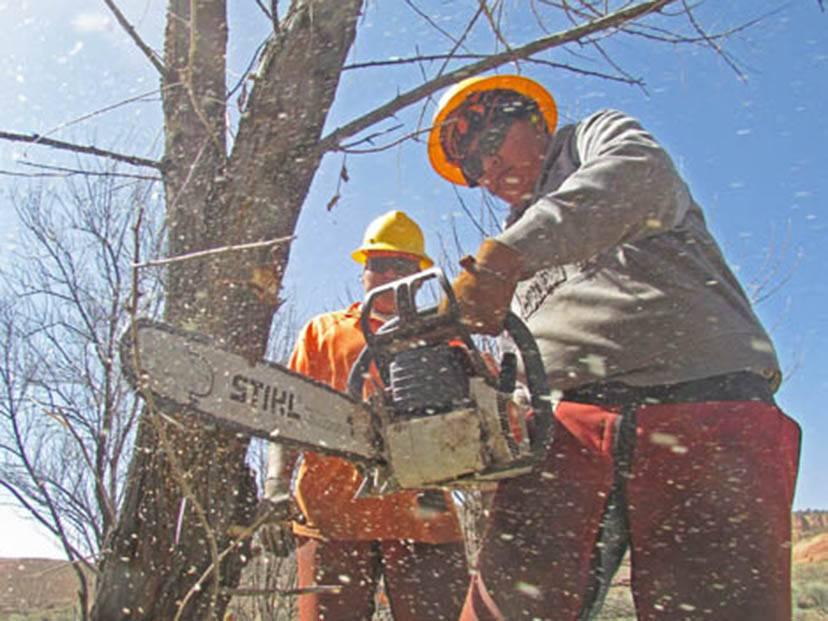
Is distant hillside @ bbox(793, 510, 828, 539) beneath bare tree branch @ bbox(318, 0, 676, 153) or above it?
beneath

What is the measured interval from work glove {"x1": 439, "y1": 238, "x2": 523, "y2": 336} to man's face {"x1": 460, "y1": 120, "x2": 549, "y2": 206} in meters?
0.43

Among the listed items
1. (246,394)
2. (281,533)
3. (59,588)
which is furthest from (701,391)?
(59,588)

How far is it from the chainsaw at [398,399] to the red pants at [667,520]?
0.09 meters

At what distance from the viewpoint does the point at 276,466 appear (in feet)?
7.14

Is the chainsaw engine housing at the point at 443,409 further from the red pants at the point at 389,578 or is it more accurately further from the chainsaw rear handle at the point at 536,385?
the red pants at the point at 389,578

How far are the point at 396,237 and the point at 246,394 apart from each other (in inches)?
66.1

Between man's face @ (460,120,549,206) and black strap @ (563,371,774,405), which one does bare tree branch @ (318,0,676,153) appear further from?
black strap @ (563,371,774,405)

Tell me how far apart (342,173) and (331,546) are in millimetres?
1109

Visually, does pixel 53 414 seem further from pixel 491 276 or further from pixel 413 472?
pixel 491 276

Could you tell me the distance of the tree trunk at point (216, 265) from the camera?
1.54 meters

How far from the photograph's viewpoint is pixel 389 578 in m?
1.98

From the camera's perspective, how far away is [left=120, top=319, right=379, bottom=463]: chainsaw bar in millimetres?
1131

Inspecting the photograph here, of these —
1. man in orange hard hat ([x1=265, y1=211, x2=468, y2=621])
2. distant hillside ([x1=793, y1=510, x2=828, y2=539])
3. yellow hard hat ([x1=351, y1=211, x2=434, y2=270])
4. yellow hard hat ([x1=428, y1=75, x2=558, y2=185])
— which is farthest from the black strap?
distant hillside ([x1=793, y1=510, x2=828, y2=539])

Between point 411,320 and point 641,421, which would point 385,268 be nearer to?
point 411,320
